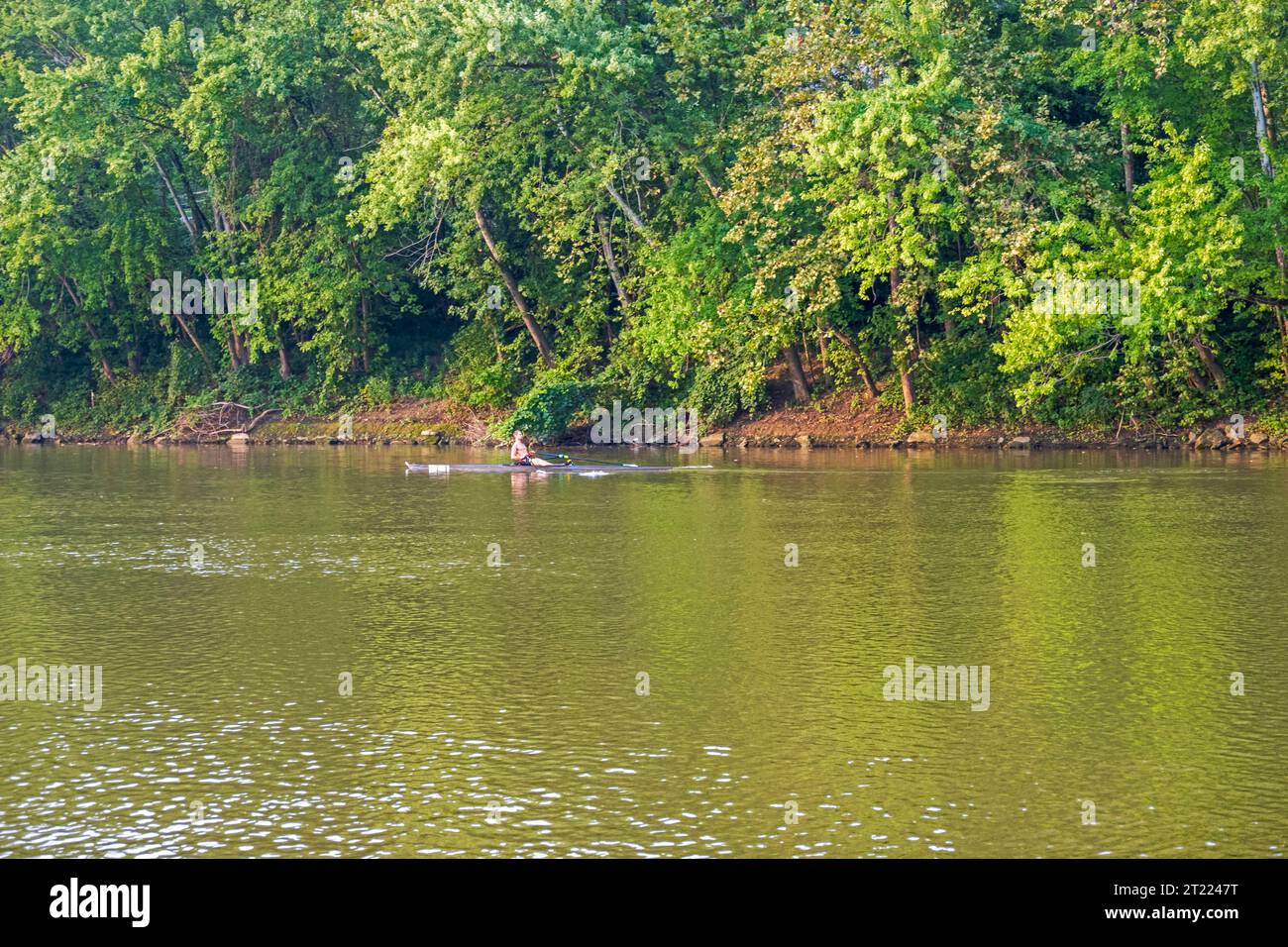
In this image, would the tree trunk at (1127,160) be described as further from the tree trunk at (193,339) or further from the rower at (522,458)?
→ the tree trunk at (193,339)

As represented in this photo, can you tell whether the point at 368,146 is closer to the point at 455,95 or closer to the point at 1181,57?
the point at 455,95

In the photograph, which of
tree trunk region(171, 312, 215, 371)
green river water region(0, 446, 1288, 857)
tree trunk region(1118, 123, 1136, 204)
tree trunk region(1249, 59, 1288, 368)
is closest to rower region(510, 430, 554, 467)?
green river water region(0, 446, 1288, 857)

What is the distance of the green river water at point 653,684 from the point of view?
10109 mm

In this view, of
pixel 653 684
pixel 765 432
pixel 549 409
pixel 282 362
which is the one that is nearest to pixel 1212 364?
pixel 765 432

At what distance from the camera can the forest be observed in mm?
42156

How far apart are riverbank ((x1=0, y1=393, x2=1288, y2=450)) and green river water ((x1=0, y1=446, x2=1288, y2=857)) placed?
52.7ft

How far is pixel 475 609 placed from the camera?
18094mm

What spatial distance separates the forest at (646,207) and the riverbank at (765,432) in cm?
69

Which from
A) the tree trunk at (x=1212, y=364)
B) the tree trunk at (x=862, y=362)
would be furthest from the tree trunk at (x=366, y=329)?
the tree trunk at (x=1212, y=364)

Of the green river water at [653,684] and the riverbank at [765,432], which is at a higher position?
the riverbank at [765,432]

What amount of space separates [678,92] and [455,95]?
807cm

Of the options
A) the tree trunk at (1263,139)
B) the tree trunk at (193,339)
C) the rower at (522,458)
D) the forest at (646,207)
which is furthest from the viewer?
the tree trunk at (193,339)

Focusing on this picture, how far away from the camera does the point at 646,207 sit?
173 ft
